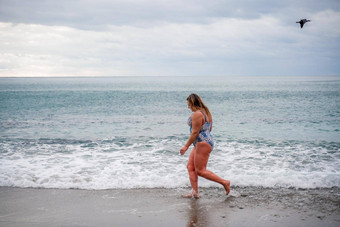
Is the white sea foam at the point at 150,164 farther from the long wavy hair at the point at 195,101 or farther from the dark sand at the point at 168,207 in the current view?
the long wavy hair at the point at 195,101

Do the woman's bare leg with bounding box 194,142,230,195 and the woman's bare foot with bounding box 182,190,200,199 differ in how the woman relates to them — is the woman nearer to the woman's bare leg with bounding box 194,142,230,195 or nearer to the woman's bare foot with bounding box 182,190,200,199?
the woman's bare leg with bounding box 194,142,230,195

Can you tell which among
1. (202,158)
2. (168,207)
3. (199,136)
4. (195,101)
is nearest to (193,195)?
(168,207)

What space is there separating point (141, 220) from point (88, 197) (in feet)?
4.83

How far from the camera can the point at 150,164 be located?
7.70 m

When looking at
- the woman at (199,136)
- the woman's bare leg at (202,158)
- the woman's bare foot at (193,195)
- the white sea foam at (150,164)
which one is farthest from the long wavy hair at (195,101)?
the white sea foam at (150,164)

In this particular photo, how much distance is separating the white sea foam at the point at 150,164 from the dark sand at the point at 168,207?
0.44 metres

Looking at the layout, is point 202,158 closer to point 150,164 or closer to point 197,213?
point 197,213

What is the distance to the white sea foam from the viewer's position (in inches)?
239

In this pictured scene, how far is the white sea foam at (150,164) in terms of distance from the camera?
19.9ft

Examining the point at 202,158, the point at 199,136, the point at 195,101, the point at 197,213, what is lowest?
the point at 197,213

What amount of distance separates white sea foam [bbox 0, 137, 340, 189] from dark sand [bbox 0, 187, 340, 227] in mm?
439

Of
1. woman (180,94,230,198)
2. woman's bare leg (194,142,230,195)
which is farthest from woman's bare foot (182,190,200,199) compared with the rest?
woman's bare leg (194,142,230,195)

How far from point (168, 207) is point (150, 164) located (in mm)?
3034

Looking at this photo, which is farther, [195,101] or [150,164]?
[150,164]
